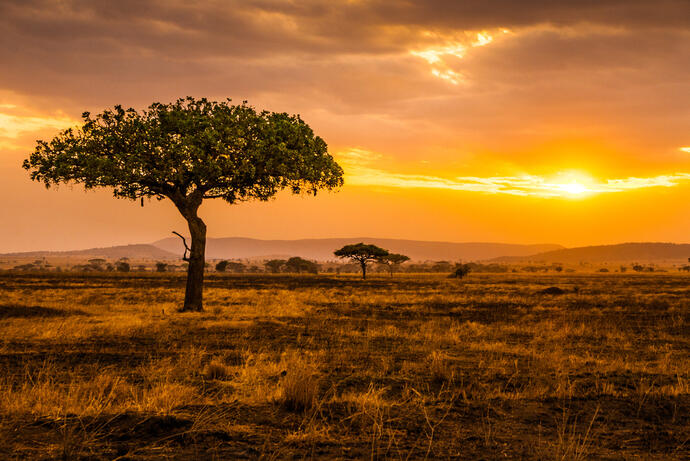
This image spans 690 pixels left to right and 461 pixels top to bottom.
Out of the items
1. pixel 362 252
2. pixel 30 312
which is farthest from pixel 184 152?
pixel 362 252

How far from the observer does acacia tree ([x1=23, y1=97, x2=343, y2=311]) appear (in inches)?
834

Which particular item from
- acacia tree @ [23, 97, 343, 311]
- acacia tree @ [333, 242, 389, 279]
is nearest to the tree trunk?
acacia tree @ [23, 97, 343, 311]

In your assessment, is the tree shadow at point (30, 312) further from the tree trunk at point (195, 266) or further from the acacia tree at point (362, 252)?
the acacia tree at point (362, 252)

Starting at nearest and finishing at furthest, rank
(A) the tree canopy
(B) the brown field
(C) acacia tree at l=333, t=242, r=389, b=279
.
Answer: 1. (B) the brown field
2. (A) the tree canopy
3. (C) acacia tree at l=333, t=242, r=389, b=279

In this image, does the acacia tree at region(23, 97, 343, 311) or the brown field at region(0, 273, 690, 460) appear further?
the acacia tree at region(23, 97, 343, 311)

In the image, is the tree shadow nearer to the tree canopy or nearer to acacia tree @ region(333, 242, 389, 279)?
the tree canopy

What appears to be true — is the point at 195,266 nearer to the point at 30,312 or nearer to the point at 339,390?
the point at 30,312

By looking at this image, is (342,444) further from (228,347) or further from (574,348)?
(574,348)

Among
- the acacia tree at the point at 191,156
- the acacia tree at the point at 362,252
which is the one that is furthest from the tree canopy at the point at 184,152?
the acacia tree at the point at 362,252

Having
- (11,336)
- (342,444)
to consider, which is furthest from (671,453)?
(11,336)

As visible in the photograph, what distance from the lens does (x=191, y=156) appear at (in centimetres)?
2194

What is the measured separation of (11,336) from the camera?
51.8 ft

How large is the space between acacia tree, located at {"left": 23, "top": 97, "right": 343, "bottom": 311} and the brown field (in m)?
5.88

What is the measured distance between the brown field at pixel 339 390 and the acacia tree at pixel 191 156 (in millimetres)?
5876
